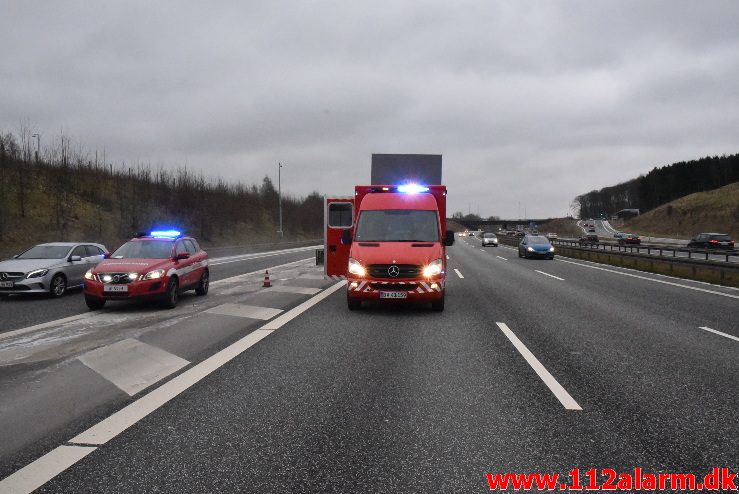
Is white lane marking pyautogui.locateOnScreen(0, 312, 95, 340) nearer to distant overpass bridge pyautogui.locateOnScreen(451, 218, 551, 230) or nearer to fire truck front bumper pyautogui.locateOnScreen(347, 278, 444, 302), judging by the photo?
fire truck front bumper pyautogui.locateOnScreen(347, 278, 444, 302)

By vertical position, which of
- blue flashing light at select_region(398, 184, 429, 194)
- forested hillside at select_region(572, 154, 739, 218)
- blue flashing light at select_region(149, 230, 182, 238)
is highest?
forested hillside at select_region(572, 154, 739, 218)

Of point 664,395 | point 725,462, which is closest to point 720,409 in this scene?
point 664,395

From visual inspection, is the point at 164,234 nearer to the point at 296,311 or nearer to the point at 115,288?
the point at 115,288

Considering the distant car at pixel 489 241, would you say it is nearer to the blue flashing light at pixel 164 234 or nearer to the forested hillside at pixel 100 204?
the forested hillside at pixel 100 204

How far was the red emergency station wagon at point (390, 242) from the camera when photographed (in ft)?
31.3

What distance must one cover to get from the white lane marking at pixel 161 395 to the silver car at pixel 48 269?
23.6ft

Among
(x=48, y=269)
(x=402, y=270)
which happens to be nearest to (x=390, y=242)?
(x=402, y=270)

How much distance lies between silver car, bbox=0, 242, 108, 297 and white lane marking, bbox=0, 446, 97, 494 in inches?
398

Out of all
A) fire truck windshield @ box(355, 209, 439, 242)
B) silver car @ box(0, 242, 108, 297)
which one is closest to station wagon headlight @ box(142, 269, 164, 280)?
silver car @ box(0, 242, 108, 297)

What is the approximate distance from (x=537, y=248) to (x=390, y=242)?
66.1 feet

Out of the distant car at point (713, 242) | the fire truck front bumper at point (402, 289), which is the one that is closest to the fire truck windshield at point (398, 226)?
the fire truck front bumper at point (402, 289)

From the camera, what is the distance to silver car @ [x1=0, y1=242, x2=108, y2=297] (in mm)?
11883

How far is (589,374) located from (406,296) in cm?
430

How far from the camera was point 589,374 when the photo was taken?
5.60 meters
